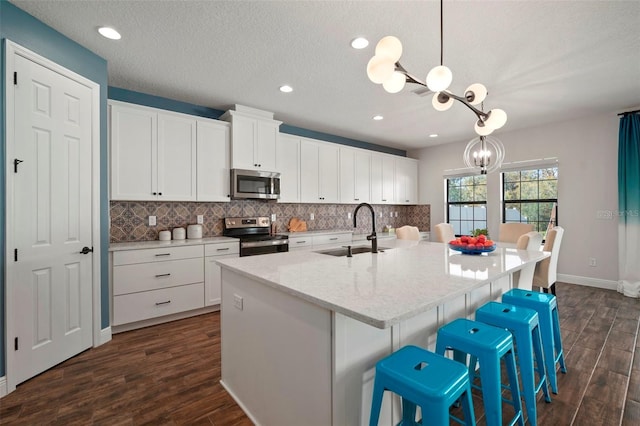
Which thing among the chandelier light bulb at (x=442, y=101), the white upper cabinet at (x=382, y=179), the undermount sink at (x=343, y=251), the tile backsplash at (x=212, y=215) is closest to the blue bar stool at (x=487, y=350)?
the undermount sink at (x=343, y=251)

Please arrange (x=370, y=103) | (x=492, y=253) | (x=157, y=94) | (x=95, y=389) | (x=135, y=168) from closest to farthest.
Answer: (x=95, y=389), (x=492, y=253), (x=135, y=168), (x=157, y=94), (x=370, y=103)

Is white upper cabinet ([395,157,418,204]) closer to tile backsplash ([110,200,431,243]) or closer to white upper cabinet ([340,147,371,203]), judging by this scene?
tile backsplash ([110,200,431,243])

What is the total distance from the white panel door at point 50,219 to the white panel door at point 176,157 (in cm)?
85

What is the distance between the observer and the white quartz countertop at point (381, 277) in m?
1.08

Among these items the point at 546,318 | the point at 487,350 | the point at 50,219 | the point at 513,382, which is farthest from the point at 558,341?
the point at 50,219

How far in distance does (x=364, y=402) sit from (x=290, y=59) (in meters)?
2.73

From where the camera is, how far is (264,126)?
4.14m

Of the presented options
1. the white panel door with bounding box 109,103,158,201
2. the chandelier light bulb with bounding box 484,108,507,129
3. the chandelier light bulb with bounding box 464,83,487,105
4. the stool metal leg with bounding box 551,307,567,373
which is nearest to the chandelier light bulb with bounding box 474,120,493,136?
the chandelier light bulb with bounding box 484,108,507,129

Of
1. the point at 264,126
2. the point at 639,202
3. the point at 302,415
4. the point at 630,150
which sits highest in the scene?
the point at 264,126

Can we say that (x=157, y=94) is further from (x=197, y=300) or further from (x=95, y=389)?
(x=95, y=389)

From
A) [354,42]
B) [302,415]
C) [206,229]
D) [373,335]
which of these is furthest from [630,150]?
[206,229]

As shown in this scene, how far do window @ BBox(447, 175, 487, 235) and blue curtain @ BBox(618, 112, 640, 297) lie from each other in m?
1.90

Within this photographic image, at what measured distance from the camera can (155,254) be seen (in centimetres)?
310

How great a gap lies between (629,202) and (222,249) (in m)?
5.50
